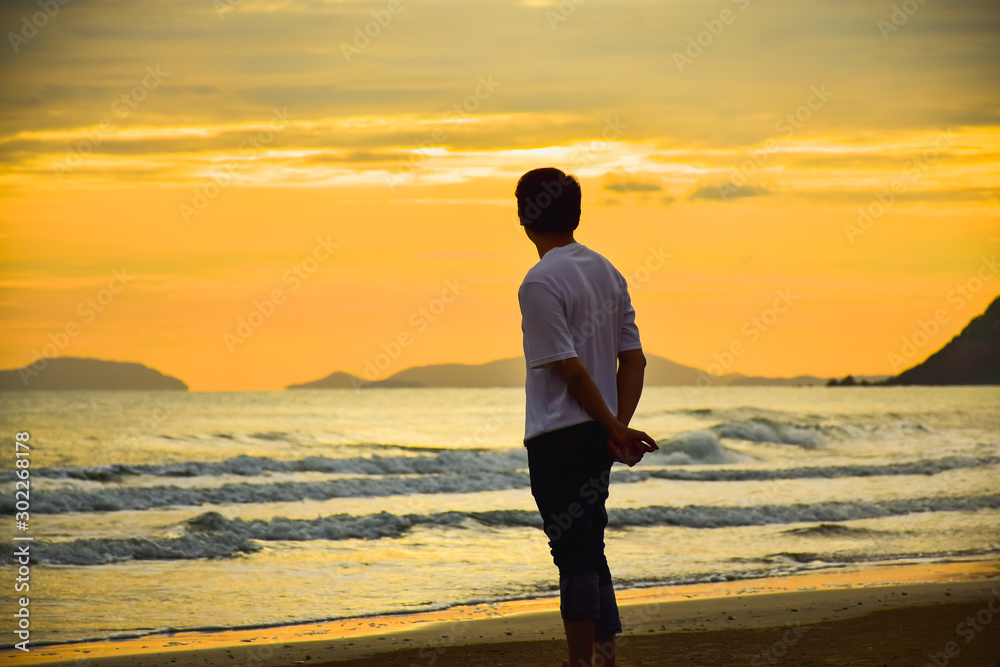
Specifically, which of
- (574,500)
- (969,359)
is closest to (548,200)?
(574,500)

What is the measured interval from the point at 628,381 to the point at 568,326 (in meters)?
0.32

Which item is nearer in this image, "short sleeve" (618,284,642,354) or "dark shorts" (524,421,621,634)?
"dark shorts" (524,421,621,634)

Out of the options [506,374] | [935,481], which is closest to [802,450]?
[935,481]

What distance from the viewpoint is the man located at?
290cm

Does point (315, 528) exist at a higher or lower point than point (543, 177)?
lower

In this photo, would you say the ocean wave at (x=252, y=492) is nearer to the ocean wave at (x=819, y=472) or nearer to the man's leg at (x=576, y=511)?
the ocean wave at (x=819, y=472)

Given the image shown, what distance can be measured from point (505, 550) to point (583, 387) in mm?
8413

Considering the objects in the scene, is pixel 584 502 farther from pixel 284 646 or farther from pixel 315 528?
pixel 315 528

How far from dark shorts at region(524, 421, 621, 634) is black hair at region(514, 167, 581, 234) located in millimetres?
675

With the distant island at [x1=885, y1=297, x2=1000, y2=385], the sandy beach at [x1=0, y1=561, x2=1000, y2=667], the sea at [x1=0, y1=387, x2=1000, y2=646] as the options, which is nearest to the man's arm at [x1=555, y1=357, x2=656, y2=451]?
the sandy beach at [x1=0, y1=561, x2=1000, y2=667]

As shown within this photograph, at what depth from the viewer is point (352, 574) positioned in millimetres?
9461

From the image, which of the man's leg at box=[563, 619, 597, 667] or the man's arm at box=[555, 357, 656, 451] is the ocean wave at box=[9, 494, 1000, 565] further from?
the man's arm at box=[555, 357, 656, 451]

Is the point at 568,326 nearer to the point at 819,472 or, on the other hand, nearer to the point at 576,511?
the point at 576,511

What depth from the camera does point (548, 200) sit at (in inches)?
120
